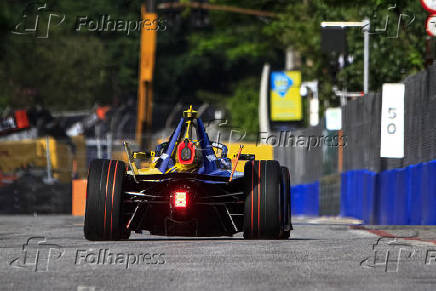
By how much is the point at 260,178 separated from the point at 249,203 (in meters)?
0.31

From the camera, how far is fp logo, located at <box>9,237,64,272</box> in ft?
38.6

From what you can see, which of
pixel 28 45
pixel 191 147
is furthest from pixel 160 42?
pixel 191 147

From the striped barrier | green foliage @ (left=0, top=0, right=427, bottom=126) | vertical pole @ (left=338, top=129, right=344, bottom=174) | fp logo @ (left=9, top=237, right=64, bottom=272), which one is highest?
green foliage @ (left=0, top=0, right=427, bottom=126)

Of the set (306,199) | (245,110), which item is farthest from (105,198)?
(245,110)

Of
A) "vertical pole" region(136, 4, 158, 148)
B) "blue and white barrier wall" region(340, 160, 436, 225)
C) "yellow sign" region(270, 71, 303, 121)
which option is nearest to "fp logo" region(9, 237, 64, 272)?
"blue and white barrier wall" region(340, 160, 436, 225)

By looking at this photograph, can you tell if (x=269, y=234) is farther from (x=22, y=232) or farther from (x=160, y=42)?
(x=160, y=42)

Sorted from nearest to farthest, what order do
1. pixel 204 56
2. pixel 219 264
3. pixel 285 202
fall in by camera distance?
1. pixel 219 264
2. pixel 285 202
3. pixel 204 56

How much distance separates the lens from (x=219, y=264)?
38.9 ft

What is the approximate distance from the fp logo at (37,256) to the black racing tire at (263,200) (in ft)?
7.21

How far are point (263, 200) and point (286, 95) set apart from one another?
127 ft

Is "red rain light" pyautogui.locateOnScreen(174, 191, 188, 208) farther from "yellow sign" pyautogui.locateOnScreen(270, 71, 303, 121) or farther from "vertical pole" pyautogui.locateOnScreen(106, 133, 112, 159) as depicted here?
"yellow sign" pyautogui.locateOnScreen(270, 71, 303, 121)

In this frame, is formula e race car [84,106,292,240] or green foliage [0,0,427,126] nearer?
formula e race car [84,106,292,240]

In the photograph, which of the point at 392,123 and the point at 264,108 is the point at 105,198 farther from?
the point at 264,108

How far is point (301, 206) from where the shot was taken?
36406 millimetres
